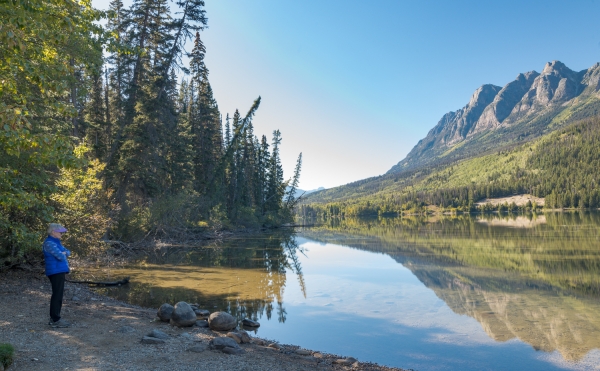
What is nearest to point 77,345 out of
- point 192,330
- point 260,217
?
point 192,330

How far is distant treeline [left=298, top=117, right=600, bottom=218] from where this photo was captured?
11943cm

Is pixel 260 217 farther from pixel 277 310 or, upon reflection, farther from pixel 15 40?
pixel 15 40

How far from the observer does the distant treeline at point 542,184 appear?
119425 millimetres

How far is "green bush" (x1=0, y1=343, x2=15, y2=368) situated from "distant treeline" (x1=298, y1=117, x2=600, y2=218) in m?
132

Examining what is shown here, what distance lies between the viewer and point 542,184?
447 feet

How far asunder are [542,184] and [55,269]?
160183 millimetres

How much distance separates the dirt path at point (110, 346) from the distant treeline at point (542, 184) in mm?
128356

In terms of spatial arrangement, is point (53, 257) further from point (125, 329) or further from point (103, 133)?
point (103, 133)

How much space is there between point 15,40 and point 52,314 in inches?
204

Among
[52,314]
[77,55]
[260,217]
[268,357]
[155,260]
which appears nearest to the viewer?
[268,357]

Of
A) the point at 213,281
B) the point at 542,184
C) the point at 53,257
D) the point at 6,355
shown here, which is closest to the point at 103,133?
the point at 213,281

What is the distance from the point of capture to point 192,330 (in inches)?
320

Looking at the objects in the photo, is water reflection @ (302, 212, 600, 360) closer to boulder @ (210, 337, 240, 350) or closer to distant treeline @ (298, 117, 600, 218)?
boulder @ (210, 337, 240, 350)

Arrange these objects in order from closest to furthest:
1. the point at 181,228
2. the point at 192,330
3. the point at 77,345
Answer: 1. the point at 77,345
2. the point at 192,330
3. the point at 181,228
